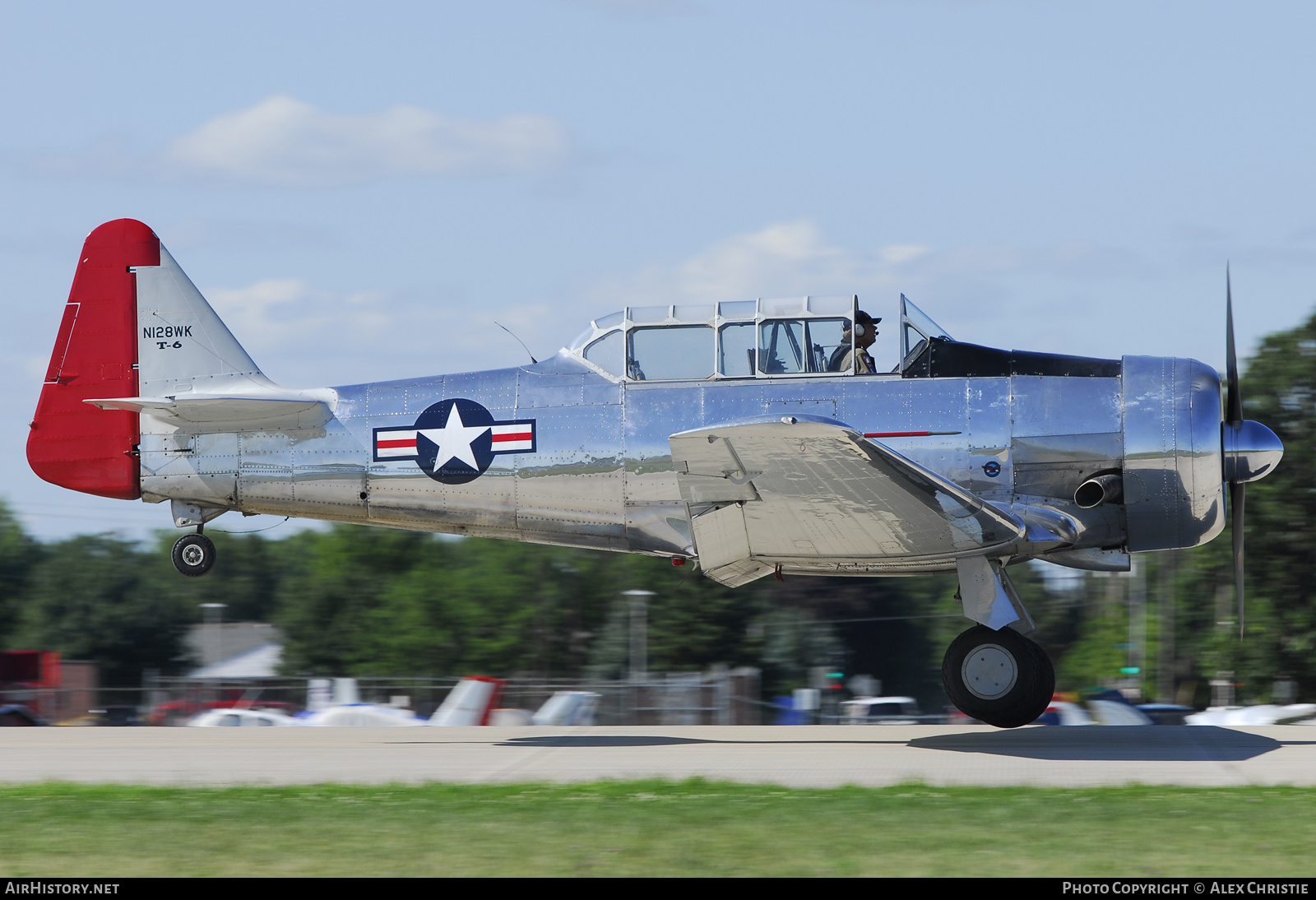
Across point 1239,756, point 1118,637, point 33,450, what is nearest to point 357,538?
point 1118,637

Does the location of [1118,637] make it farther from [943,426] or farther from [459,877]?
[459,877]

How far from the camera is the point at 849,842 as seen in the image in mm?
5938

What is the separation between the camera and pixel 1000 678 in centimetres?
955

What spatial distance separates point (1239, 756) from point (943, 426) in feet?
9.91

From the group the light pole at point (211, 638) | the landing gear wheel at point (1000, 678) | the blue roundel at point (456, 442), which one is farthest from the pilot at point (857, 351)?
the light pole at point (211, 638)

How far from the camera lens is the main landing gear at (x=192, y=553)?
36.8 ft

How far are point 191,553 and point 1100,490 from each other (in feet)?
24.6

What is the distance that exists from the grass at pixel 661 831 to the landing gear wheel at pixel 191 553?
3.62 m

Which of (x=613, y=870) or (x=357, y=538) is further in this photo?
(x=357, y=538)

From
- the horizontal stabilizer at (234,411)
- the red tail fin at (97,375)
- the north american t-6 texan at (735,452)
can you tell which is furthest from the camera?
the red tail fin at (97,375)

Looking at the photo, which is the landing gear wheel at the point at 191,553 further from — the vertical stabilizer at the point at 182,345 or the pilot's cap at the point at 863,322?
the pilot's cap at the point at 863,322

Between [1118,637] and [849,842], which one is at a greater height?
[849,842]

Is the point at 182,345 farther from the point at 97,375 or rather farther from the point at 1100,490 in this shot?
the point at 1100,490

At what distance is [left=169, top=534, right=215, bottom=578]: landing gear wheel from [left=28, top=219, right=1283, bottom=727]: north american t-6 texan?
2 centimetres
